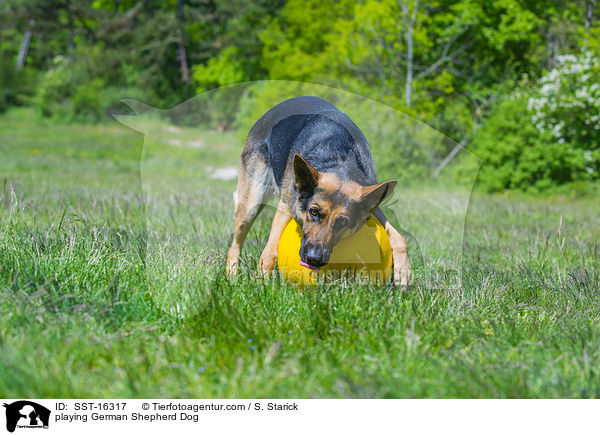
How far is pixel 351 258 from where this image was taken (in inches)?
139

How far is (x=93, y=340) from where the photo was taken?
2682 mm

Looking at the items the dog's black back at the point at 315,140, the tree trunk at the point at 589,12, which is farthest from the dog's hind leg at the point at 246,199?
the tree trunk at the point at 589,12

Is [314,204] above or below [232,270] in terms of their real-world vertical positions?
above

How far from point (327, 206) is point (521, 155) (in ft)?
31.6

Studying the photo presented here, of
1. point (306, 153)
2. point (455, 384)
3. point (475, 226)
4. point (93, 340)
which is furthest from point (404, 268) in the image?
point (475, 226)

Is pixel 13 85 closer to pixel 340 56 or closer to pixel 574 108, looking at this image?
pixel 340 56

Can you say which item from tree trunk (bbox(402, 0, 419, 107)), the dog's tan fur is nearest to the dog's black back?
the dog's tan fur

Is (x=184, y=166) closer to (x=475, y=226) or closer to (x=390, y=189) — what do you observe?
(x=390, y=189)

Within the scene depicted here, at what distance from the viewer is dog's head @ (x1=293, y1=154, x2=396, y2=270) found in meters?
3.23

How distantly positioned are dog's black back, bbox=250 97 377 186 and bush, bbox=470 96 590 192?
27.6 feet

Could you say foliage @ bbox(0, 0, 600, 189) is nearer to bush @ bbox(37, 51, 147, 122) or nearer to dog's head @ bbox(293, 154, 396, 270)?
bush @ bbox(37, 51, 147, 122)
